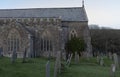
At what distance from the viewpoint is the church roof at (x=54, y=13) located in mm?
46781

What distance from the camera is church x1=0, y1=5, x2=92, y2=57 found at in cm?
4084

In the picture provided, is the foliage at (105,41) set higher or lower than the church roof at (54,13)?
lower

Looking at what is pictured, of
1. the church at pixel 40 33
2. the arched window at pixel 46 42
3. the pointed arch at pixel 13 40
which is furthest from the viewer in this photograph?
the arched window at pixel 46 42

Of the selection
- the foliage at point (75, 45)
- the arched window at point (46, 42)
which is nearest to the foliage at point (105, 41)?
the foliage at point (75, 45)

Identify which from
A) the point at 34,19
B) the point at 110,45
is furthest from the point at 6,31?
the point at 110,45

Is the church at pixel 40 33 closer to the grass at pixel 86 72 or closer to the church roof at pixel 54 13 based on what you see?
the church roof at pixel 54 13

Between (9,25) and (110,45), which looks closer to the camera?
(9,25)

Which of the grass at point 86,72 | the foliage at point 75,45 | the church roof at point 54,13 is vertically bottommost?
the grass at point 86,72

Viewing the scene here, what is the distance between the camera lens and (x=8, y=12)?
5097 cm

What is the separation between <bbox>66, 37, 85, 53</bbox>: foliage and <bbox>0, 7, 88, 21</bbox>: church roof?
416 centimetres

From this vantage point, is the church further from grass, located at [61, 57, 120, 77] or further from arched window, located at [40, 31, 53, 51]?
grass, located at [61, 57, 120, 77]

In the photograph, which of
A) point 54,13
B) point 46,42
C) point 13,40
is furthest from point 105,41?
point 13,40

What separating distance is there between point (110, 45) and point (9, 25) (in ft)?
115

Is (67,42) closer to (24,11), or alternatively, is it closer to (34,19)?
(34,19)
